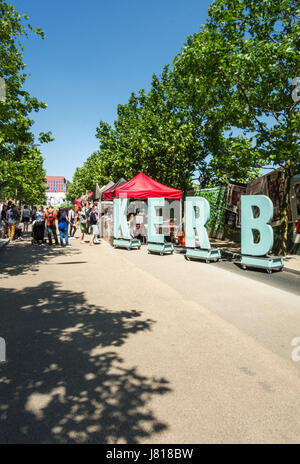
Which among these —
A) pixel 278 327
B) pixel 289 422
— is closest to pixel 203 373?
pixel 289 422

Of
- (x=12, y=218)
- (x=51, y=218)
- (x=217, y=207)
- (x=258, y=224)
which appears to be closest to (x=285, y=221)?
(x=258, y=224)

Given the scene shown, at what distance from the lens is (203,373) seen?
356 cm

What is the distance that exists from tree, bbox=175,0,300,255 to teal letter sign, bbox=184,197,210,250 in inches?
106

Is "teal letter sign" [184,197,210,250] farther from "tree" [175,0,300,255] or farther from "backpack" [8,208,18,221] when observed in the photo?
"backpack" [8,208,18,221]

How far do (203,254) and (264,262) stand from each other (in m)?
2.27

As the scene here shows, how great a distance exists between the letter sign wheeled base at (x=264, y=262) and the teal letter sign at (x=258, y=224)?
6.3 inches

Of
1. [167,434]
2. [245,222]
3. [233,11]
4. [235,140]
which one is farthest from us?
[235,140]

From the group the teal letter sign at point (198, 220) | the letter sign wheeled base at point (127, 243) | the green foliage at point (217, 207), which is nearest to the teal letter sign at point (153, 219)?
the letter sign wheeled base at point (127, 243)

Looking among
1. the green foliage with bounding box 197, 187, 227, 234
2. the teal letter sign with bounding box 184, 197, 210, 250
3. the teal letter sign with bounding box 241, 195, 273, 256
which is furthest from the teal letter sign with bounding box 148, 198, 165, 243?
the green foliage with bounding box 197, 187, 227, 234

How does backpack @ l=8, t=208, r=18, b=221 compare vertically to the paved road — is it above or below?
above

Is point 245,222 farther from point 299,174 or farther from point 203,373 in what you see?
point 203,373

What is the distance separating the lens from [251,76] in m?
12.5

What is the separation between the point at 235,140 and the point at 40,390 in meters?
13.3

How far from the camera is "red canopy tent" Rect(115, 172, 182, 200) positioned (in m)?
15.9
